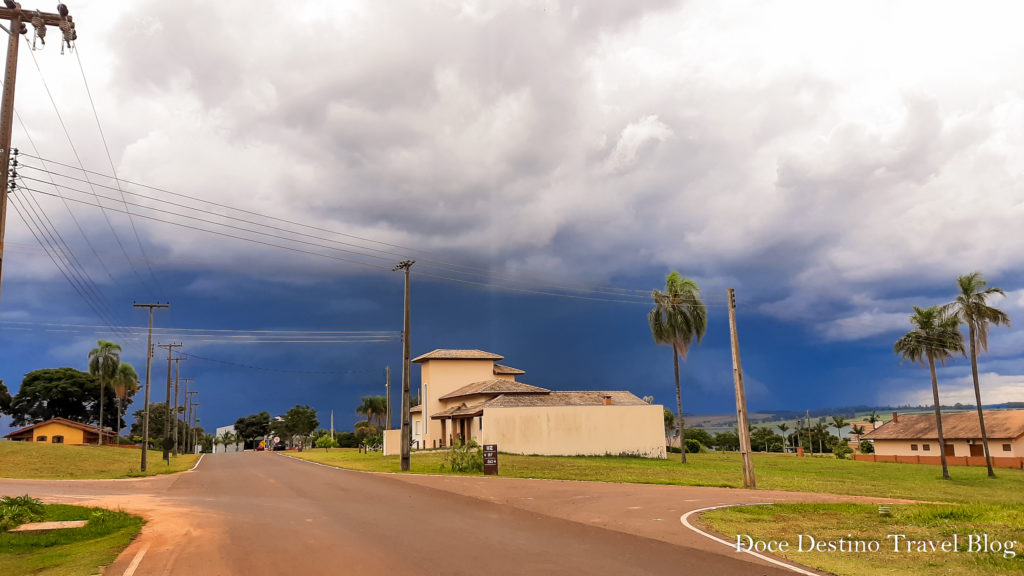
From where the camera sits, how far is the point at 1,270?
49.2 ft

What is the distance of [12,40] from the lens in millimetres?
17000

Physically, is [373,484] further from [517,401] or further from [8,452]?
[8,452]

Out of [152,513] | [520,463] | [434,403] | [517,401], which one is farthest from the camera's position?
[434,403]

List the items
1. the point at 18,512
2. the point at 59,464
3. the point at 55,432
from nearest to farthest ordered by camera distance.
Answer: the point at 18,512 < the point at 59,464 < the point at 55,432

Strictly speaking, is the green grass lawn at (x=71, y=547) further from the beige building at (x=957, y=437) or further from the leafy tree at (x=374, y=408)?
the leafy tree at (x=374, y=408)

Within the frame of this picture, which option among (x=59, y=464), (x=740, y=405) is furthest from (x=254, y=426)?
(x=740, y=405)

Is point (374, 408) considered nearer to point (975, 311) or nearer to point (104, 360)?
point (104, 360)

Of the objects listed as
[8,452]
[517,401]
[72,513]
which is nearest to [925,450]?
[517,401]

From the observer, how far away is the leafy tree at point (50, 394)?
101750 millimetres

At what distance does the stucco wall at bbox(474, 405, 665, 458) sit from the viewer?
4675 centimetres

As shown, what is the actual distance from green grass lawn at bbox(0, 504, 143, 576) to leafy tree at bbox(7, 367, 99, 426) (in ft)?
340

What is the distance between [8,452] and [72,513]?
36629mm

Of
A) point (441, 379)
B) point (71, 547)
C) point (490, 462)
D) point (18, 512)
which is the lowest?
point (490, 462)

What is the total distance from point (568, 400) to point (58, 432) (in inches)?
2776
